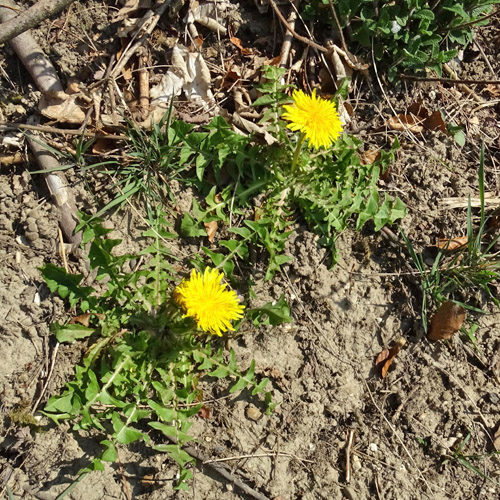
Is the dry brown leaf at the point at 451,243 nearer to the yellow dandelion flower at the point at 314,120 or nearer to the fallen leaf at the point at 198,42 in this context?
the yellow dandelion flower at the point at 314,120

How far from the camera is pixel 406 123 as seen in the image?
346 cm

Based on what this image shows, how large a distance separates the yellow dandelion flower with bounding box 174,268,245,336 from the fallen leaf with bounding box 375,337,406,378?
0.95 meters

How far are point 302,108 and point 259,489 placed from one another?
6.33ft

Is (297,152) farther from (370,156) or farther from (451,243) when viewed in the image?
(451,243)

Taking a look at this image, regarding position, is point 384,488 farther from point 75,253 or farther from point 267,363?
point 75,253

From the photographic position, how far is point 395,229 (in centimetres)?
328

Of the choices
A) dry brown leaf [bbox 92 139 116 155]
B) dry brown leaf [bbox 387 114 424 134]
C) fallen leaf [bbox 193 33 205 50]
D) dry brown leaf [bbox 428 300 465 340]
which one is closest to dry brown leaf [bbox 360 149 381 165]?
dry brown leaf [bbox 387 114 424 134]

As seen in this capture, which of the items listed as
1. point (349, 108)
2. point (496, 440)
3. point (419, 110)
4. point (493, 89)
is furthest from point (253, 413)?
point (493, 89)

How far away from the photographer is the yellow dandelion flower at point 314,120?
2717mm

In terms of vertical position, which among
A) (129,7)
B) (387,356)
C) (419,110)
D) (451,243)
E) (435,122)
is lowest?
(387,356)

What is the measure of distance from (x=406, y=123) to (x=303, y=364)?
5.44 feet

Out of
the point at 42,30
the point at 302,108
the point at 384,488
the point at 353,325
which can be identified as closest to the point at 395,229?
the point at 353,325

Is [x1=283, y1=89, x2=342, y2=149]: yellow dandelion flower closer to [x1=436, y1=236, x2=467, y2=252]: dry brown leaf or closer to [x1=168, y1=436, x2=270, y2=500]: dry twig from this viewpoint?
[x1=436, y1=236, x2=467, y2=252]: dry brown leaf

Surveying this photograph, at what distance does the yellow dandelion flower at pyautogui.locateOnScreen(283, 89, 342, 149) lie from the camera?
8.91 ft
